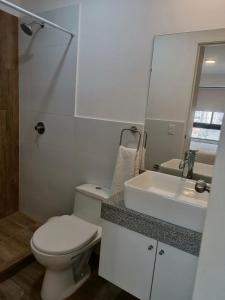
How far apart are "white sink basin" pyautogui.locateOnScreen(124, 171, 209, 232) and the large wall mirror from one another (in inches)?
3.8

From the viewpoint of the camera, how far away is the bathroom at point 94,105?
57.8 inches

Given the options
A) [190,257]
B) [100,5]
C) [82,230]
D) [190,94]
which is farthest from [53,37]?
[190,257]

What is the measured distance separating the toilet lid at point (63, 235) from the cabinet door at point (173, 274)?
0.56m

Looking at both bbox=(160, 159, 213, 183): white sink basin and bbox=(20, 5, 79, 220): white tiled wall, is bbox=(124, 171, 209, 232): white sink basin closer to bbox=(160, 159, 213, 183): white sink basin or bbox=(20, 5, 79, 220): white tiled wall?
bbox=(160, 159, 213, 183): white sink basin

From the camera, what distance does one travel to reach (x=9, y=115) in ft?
7.88

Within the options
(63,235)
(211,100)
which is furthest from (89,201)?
(211,100)

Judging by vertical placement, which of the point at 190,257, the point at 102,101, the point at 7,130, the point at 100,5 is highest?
the point at 100,5

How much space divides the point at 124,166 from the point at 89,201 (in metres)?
0.45

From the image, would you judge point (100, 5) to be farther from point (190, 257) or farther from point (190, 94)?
point (190, 257)

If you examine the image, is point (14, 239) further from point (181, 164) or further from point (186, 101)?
point (186, 101)

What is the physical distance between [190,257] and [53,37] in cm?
206

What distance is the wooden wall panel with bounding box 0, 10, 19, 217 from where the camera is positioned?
225 centimetres

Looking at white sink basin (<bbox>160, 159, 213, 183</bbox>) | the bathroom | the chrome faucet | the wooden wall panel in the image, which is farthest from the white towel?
the wooden wall panel

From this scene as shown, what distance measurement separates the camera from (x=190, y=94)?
5.13 feet
